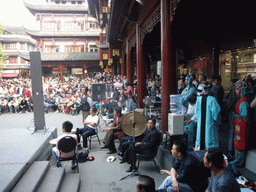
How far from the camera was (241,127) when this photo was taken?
13.9 ft

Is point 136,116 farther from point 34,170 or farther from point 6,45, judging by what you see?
point 6,45

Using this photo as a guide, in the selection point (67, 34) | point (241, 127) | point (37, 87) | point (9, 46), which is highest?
point (67, 34)

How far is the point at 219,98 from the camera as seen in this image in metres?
6.84

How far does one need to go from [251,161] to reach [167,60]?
294 cm

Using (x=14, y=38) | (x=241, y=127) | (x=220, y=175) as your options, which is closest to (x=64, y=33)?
(x=14, y=38)

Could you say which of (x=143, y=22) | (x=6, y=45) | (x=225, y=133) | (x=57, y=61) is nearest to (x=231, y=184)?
(x=225, y=133)

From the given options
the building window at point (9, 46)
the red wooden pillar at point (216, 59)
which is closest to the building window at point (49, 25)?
the building window at point (9, 46)

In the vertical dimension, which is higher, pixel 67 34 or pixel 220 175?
pixel 67 34

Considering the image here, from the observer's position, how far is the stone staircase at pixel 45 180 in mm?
3792

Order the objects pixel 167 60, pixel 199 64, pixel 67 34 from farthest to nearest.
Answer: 1. pixel 67 34
2. pixel 199 64
3. pixel 167 60

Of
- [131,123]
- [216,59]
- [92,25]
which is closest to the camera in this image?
[131,123]

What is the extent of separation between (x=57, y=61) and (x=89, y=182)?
27481mm

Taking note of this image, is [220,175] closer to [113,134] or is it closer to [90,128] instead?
[113,134]

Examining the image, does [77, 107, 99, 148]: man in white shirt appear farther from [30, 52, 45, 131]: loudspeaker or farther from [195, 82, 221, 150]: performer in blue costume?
[195, 82, 221, 150]: performer in blue costume
